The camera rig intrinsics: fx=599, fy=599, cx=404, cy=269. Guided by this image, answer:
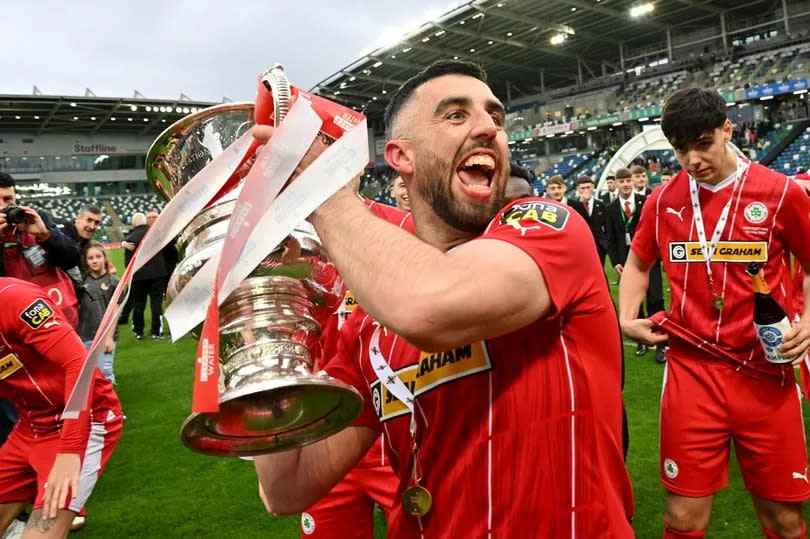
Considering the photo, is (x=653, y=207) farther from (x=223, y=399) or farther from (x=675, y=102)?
(x=223, y=399)

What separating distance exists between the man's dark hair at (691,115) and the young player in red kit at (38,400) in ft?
8.99

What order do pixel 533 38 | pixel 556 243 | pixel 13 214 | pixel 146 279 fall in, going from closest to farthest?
pixel 556 243 < pixel 13 214 < pixel 146 279 < pixel 533 38

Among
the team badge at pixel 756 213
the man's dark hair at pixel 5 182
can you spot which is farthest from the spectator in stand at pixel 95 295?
the team badge at pixel 756 213

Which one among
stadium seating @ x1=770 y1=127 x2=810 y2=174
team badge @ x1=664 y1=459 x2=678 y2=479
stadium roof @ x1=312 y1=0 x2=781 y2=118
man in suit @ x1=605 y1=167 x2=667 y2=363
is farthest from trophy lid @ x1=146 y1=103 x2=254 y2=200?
stadium roof @ x1=312 y1=0 x2=781 y2=118

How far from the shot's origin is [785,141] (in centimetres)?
2720

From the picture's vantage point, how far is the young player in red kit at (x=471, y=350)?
0.94m

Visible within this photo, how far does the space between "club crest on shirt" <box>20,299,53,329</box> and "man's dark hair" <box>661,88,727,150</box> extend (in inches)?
113

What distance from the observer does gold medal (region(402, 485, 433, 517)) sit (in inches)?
50.3

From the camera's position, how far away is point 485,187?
1.28 m

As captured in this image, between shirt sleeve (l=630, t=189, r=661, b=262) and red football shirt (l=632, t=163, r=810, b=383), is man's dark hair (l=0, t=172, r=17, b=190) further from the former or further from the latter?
red football shirt (l=632, t=163, r=810, b=383)

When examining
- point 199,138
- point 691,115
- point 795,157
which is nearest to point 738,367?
point 691,115

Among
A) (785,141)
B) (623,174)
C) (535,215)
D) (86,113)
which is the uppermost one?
(86,113)

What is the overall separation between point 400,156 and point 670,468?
2.02m

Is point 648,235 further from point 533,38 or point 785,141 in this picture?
point 533,38
